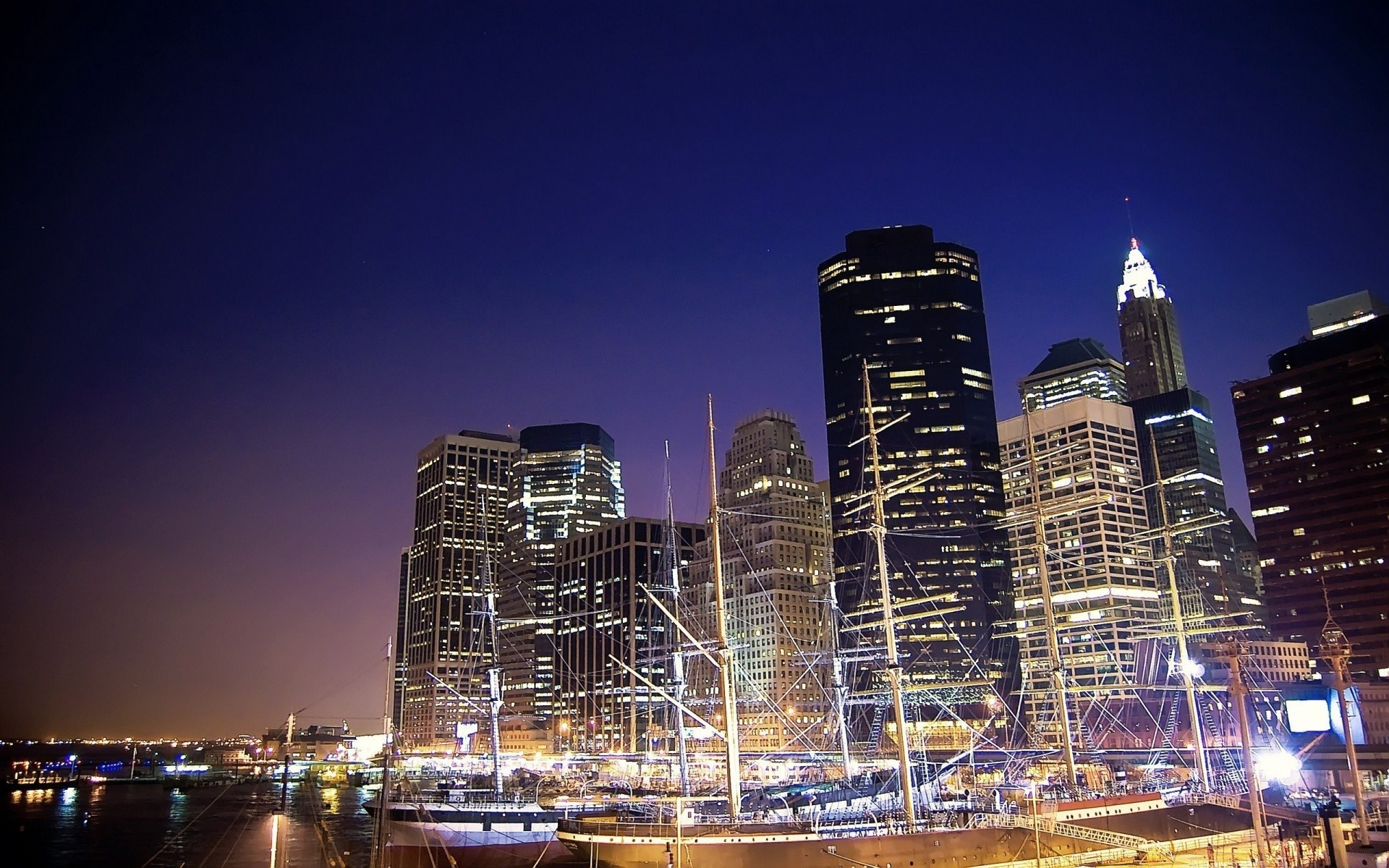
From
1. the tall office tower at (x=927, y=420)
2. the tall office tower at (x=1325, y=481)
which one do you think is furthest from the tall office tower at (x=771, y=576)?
the tall office tower at (x=1325, y=481)

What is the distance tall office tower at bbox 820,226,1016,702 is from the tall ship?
11592cm

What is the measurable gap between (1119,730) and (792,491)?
77.9 meters

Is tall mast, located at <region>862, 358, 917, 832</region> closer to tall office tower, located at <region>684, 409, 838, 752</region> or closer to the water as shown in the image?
the water

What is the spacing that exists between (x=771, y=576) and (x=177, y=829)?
101638mm

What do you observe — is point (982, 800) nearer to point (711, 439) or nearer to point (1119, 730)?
point (711, 439)

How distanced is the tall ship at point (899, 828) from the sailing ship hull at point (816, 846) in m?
0.04

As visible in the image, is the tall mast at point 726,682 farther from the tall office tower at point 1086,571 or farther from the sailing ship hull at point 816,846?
the tall office tower at point 1086,571

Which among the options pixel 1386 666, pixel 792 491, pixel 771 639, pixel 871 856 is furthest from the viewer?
pixel 792 491

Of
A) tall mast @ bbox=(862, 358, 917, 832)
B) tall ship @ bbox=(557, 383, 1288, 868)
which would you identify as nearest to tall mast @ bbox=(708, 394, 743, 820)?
tall ship @ bbox=(557, 383, 1288, 868)

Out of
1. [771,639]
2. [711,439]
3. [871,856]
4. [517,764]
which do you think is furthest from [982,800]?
[771,639]

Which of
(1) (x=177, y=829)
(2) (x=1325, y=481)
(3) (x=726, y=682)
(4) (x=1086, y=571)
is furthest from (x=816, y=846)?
(2) (x=1325, y=481)

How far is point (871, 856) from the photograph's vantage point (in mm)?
38781

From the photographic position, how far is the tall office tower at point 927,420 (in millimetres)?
168125

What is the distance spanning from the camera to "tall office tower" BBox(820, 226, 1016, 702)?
16812cm
